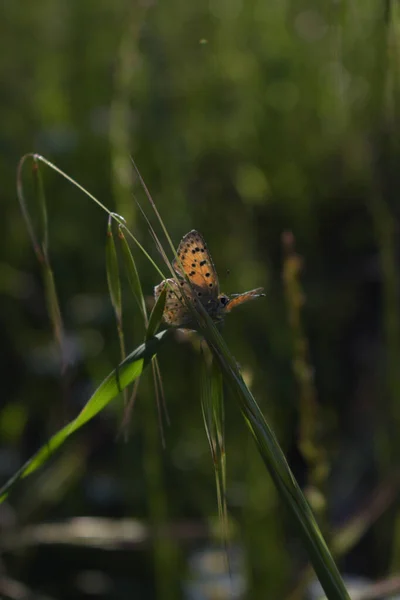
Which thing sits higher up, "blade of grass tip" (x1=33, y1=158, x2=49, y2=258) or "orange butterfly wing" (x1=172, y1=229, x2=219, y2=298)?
"blade of grass tip" (x1=33, y1=158, x2=49, y2=258)

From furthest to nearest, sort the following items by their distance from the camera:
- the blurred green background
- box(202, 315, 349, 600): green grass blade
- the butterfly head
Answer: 1. the blurred green background
2. the butterfly head
3. box(202, 315, 349, 600): green grass blade

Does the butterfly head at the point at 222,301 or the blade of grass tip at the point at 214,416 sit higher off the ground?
the butterfly head at the point at 222,301

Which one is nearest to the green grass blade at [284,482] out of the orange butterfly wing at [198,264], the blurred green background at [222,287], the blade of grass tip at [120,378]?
the blade of grass tip at [120,378]

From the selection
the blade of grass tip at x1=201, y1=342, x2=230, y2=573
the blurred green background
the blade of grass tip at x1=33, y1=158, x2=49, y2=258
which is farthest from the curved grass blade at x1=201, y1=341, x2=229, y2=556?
the blurred green background

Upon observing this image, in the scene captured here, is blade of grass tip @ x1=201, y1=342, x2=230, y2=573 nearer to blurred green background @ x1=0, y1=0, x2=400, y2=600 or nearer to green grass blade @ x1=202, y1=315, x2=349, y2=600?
green grass blade @ x1=202, y1=315, x2=349, y2=600

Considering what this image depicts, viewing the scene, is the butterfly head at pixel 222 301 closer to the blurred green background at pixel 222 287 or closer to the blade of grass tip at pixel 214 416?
the blade of grass tip at pixel 214 416

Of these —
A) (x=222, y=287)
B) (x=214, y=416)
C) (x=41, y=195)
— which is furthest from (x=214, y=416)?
(x=222, y=287)

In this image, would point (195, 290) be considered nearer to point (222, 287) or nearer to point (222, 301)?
point (222, 301)
